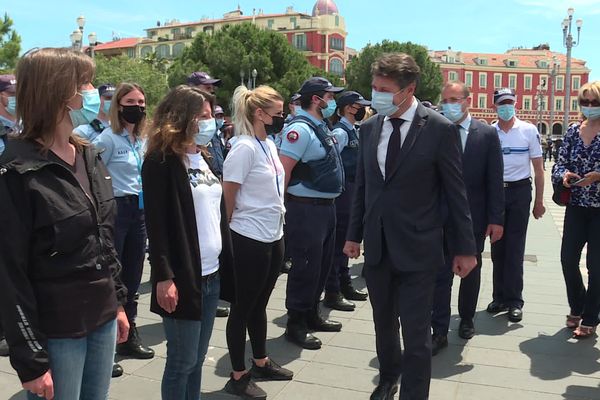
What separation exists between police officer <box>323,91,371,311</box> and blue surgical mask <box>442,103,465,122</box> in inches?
53.9

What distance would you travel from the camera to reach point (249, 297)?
3.66 metres

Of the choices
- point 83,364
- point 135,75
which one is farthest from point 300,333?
point 135,75

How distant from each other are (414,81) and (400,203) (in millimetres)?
717

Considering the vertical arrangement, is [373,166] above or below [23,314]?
above

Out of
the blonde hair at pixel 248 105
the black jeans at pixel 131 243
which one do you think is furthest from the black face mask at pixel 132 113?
the blonde hair at pixel 248 105

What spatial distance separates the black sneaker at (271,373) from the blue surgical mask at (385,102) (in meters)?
1.89

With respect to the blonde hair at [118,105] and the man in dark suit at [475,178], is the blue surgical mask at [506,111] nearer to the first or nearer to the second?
the man in dark suit at [475,178]

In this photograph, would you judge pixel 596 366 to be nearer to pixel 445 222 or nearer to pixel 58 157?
pixel 445 222

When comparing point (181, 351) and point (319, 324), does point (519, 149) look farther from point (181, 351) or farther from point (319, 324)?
point (181, 351)

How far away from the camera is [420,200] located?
128 inches

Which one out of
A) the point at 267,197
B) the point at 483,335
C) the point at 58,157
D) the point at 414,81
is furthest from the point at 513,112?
the point at 58,157

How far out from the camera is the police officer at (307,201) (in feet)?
15.1

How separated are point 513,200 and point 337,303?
196cm

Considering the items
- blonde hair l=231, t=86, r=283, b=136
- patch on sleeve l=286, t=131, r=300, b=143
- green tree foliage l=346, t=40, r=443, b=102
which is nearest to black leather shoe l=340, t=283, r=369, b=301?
patch on sleeve l=286, t=131, r=300, b=143
